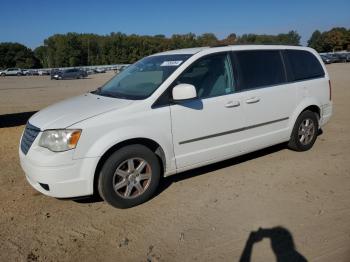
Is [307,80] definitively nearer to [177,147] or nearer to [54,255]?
[177,147]

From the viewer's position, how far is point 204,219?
4.13 meters

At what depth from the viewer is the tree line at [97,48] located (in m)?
110

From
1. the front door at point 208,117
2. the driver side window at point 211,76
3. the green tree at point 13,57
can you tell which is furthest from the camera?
the green tree at point 13,57

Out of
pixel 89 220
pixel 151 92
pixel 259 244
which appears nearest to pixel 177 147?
pixel 151 92

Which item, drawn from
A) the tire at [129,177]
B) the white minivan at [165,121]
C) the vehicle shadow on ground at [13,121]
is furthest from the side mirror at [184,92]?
the vehicle shadow on ground at [13,121]

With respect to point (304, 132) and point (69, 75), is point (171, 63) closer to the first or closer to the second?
point (304, 132)

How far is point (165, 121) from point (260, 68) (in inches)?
76.0

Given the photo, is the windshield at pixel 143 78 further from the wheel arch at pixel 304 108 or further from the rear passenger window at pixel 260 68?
the wheel arch at pixel 304 108

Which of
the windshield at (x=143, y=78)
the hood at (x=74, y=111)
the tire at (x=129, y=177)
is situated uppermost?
the windshield at (x=143, y=78)

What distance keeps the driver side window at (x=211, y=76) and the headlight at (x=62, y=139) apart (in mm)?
1480

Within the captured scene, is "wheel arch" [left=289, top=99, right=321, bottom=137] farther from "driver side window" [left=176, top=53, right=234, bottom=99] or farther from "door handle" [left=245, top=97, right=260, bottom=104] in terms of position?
"driver side window" [left=176, top=53, right=234, bottom=99]

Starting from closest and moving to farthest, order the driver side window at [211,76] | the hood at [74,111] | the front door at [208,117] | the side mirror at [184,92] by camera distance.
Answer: the hood at [74,111] < the side mirror at [184,92] < the front door at [208,117] < the driver side window at [211,76]

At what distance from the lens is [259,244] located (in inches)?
141

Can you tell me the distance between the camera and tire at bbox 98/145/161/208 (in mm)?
4289
